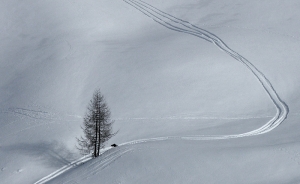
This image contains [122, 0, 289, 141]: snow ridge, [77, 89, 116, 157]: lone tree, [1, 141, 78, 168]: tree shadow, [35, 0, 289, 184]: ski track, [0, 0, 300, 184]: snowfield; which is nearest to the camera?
[0, 0, 300, 184]: snowfield

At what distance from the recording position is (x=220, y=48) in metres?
49.1

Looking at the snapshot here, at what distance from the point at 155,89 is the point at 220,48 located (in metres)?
12.5

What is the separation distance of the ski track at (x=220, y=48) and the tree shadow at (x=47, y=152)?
1.16 metres

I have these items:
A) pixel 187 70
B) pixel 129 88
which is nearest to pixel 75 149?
pixel 129 88

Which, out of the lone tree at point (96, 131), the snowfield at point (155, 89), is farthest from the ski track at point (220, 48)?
the lone tree at point (96, 131)

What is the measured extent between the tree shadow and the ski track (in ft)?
3.82

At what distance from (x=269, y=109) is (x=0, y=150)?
95.3ft

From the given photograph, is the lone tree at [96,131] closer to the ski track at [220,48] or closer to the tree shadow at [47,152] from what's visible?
the ski track at [220,48]

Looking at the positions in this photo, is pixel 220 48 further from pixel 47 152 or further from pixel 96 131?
pixel 47 152

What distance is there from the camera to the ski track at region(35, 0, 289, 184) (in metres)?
32.0

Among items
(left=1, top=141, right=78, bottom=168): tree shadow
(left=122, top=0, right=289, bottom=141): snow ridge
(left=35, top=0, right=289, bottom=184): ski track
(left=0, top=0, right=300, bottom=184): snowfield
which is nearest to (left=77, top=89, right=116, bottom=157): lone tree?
(left=0, top=0, right=300, bottom=184): snowfield

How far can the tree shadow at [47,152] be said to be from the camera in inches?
1399

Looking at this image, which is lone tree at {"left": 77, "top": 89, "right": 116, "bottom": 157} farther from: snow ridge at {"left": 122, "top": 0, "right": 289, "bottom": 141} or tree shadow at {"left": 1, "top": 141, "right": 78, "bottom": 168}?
snow ridge at {"left": 122, "top": 0, "right": 289, "bottom": 141}

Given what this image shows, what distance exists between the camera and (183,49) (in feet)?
162
